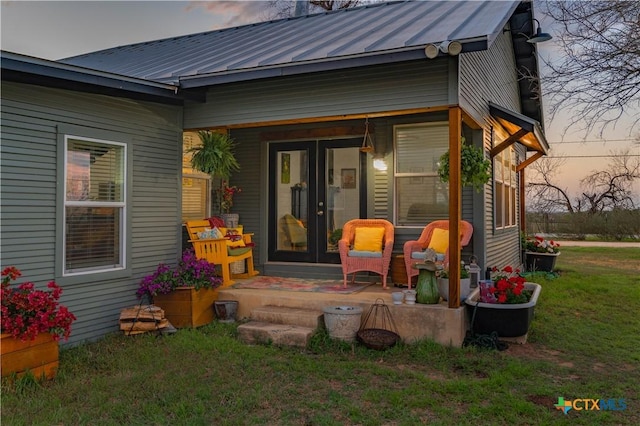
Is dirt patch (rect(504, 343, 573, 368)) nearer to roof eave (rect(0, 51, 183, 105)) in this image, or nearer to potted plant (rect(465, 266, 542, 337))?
potted plant (rect(465, 266, 542, 337))

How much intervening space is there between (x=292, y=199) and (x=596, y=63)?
4877 millimetres

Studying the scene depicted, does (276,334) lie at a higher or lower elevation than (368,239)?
lower

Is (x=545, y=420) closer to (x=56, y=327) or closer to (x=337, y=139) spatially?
(x=56, y=327)

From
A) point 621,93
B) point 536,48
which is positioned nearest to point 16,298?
point 621,93

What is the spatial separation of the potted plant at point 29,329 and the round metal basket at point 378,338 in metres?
2.62

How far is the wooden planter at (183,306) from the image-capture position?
524cm

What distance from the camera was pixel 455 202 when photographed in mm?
4629

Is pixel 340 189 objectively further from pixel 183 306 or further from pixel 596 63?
pixel 596 63

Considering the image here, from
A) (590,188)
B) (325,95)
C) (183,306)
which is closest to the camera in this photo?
(325,95)

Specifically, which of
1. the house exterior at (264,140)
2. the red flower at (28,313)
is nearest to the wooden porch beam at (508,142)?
the house exterior at (264,140)

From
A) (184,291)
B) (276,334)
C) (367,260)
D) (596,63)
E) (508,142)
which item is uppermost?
(596,63)

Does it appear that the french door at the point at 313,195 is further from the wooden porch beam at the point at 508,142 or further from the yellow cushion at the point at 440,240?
the wooden porch beam at the point at 508,142

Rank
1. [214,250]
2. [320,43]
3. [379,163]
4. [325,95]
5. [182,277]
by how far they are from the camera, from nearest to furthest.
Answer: [325,95]
[182,277]
[320,43]
[214,250]
[379,163]

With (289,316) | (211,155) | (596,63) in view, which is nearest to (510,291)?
(289,316)
